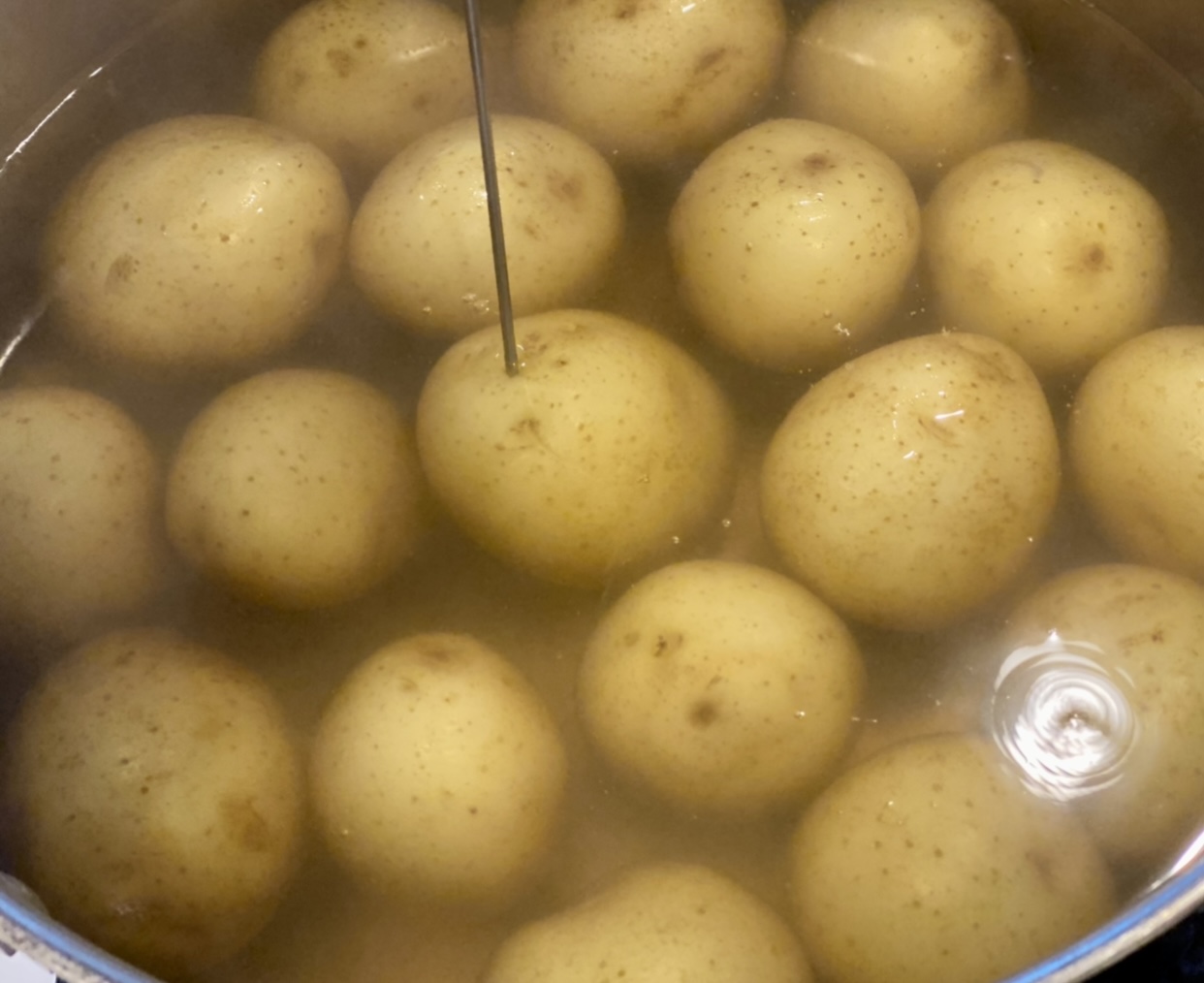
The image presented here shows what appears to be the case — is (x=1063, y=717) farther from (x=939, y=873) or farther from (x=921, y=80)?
(x=921, y=80)

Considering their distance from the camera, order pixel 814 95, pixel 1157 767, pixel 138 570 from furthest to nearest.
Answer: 1. pixel 814 95
2. pixel 138 570
3. pixel 1157 767

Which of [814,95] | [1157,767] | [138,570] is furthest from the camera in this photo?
[814,95]

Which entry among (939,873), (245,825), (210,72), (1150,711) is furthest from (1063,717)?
(210,72)

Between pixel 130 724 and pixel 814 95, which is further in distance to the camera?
pixel 814 95

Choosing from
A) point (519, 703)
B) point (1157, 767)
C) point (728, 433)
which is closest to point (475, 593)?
point (519, 703)

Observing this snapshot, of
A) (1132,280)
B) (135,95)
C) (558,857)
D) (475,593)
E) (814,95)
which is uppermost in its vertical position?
(135,95)

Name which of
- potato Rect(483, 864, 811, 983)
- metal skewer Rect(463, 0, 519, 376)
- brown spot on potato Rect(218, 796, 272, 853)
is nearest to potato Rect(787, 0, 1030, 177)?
metal skewer Rect(463, 0, 519, 376)

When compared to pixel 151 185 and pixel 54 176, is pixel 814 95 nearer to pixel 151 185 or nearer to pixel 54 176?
pixel 151 185
